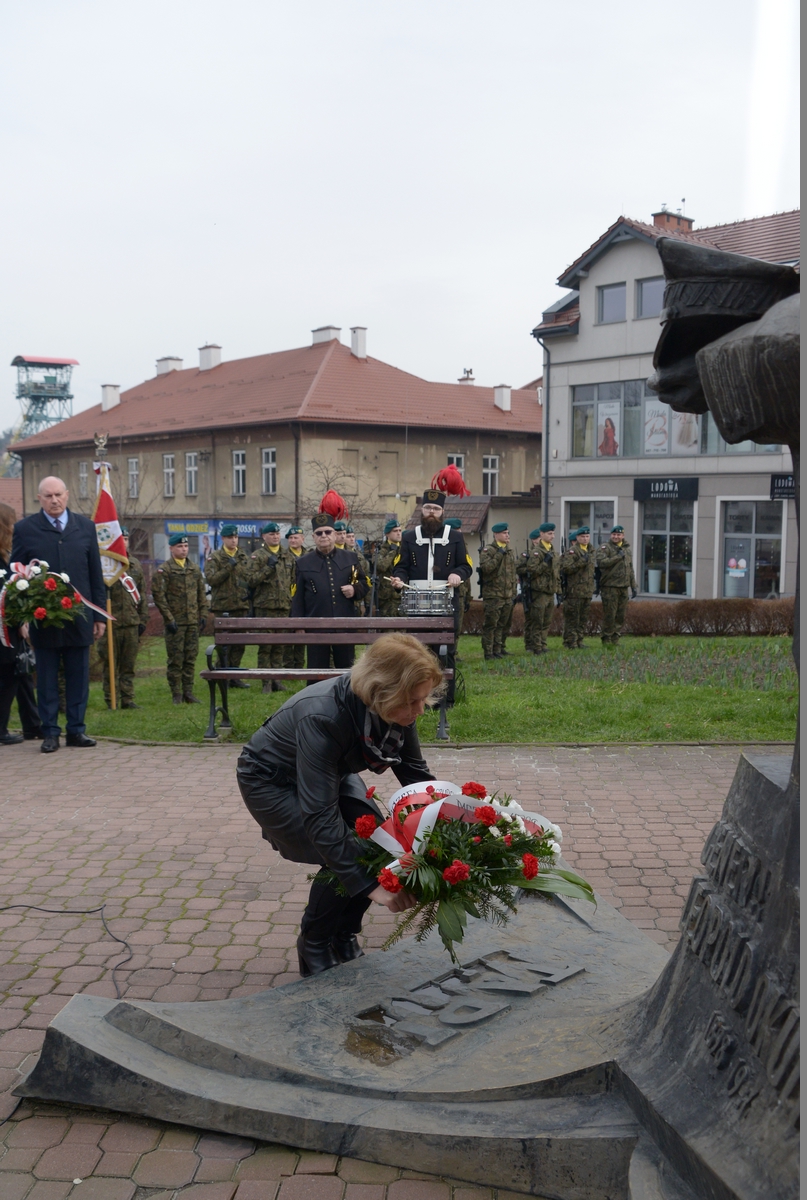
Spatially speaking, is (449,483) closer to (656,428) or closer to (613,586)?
(613,586)

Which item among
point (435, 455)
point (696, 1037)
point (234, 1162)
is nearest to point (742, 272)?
point (696, 1037)

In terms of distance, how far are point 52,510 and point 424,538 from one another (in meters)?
4.32

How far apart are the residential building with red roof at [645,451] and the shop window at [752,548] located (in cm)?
3

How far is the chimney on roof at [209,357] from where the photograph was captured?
46969 millimetres

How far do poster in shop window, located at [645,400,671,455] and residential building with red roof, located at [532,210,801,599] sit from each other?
3cm

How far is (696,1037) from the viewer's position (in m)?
2.79

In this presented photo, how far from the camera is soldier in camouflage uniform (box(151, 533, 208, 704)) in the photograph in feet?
38.7

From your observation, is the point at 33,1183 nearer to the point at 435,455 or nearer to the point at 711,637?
the point at 711,637

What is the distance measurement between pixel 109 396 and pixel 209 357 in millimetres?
7387

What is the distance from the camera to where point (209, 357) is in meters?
47.2

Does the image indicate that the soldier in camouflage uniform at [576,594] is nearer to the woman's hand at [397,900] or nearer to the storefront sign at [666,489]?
the woman's hand at [397,900]

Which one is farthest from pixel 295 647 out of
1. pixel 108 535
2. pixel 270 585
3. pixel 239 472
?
pixel 239 472

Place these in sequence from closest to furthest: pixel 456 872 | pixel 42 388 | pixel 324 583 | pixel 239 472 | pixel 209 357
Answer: pixel 456 872
pixel 324 583
pixel 239 472
pixel 209 357
pixel 42 388

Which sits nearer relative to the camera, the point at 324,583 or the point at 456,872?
the point at 456,872
